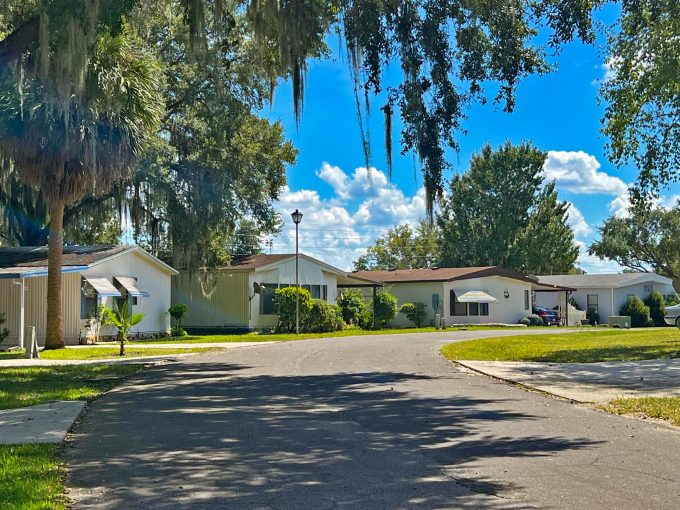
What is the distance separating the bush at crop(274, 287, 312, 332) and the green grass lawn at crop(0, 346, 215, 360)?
10741 millimetres

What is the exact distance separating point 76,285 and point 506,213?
1681 inches

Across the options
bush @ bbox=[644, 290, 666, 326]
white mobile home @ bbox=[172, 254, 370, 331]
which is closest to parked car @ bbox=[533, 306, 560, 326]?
bush @ bbox=[644, 290, 666, 326]

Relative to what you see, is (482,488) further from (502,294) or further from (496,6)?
(502,294)

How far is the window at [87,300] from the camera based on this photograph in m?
26.8

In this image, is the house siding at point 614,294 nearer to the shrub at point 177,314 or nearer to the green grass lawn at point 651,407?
the shrub at point 177,314

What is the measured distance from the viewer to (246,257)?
3916 cm

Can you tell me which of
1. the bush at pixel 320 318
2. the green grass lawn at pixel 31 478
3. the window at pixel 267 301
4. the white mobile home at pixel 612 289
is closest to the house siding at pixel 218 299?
the window at pixel 267 301

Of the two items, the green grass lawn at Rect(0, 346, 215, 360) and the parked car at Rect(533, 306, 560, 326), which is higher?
the parked car at Rect(533, 306, 560, 326)

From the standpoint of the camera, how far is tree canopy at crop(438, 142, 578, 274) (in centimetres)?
6250

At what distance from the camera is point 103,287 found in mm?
27000

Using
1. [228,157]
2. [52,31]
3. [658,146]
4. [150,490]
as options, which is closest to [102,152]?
[52,31]

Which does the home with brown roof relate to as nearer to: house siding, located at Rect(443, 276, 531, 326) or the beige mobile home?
house siding, located at Rect(443, 276, 531, 326)

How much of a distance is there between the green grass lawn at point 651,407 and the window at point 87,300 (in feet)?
66.7

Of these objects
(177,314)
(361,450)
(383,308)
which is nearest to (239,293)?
(177,314)
